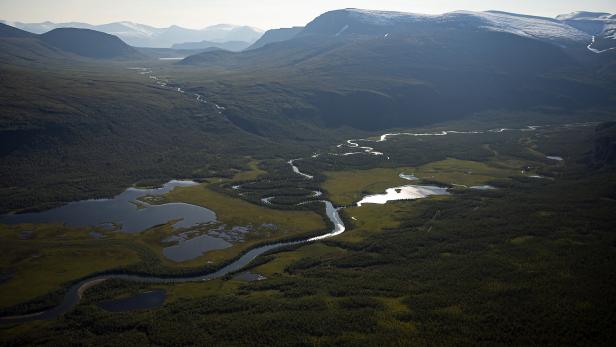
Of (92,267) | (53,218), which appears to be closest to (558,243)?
(92,267)

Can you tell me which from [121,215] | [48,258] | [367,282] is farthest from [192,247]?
[367,282]

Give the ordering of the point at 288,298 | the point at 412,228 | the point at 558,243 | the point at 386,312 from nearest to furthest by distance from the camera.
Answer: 1. the point at 386,312
2. the point at 288,298
3. the point at 558,243
4. the point at 412,228

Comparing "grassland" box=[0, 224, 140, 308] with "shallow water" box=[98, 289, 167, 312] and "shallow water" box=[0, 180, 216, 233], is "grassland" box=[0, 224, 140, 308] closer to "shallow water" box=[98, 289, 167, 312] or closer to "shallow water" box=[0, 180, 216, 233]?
"shallow water" box=[0, 180, 216, 233]

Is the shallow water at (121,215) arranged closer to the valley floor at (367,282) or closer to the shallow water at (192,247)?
the valley floor at (367,282)

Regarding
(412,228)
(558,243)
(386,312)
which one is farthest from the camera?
(412,228)

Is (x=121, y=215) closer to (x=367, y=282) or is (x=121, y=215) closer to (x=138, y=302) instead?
(x=138, y=302)

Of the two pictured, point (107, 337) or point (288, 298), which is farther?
point (288, 298)

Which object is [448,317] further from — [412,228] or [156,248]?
[156,248]

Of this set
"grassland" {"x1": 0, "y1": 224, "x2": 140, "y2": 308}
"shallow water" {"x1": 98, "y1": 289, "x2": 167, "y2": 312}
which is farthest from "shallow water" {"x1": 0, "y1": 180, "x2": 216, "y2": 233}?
"shallow water" {"x1": 98, "y1": 289, "x2": 167, "y2": 312}

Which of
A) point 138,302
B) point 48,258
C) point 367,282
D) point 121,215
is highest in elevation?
point 367,282
